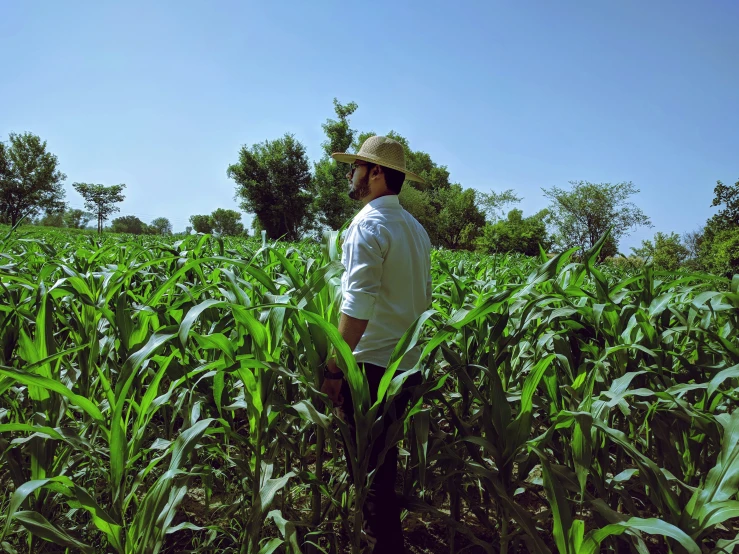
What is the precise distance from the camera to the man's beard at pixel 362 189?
6.07 ft

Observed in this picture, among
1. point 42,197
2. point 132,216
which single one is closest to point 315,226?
point 42,197

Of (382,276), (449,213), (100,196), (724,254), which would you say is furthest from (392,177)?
(100,196)

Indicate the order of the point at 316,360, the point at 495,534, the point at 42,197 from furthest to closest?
the point at 42,197 → the point at 495,534 → the point at 316,360

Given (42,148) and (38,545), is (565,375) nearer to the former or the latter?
(38,545)

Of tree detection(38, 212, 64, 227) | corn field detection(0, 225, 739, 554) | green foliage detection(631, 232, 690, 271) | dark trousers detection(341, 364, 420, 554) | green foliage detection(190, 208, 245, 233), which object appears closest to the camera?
corn field detection(0, 225, 739, 554)

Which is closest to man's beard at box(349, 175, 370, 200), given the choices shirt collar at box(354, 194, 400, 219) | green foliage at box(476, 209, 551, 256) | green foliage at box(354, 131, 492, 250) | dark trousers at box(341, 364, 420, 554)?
shirt collar at box(354, 194, 400, 219)

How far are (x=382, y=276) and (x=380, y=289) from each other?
0.05 meters

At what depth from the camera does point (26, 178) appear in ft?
138

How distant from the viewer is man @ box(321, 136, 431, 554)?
158 cm

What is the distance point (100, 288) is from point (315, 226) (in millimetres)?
39633

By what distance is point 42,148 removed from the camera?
43.9m

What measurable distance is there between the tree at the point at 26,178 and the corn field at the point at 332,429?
49.2 meters

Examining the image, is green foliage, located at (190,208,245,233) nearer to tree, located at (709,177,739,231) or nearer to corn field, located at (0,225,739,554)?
tree, located at (709,177,739,231)

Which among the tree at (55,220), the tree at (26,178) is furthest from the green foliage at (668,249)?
the tree at (55,220)
